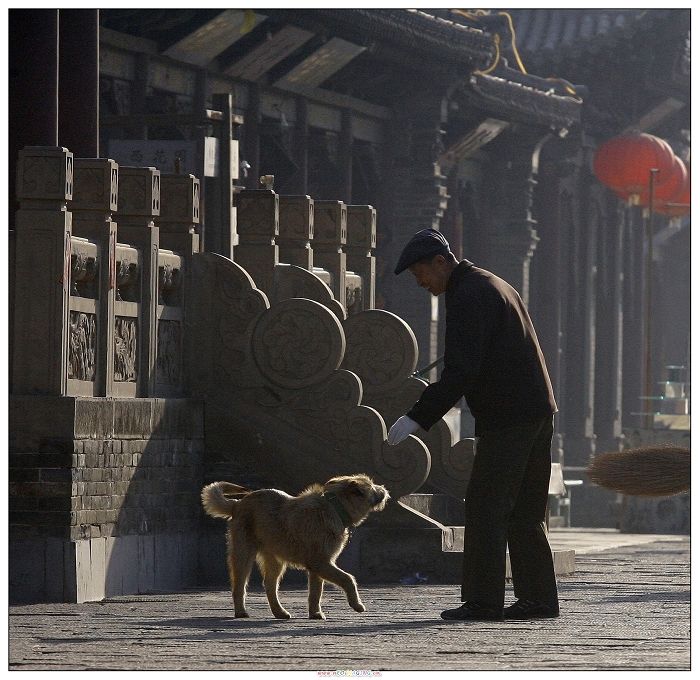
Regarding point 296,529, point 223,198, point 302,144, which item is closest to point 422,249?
point 296,529

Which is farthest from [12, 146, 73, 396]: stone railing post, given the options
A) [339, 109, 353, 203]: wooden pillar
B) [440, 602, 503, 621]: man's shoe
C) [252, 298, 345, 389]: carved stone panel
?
[339, 109, 353, 203]: wooden pillar

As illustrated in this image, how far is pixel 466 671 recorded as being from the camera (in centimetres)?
664

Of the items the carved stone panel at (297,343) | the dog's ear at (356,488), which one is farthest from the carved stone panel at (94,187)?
the dog's ear at (356,488)

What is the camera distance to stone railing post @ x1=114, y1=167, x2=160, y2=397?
35.5 feet

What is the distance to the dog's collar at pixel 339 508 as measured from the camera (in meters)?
8.70

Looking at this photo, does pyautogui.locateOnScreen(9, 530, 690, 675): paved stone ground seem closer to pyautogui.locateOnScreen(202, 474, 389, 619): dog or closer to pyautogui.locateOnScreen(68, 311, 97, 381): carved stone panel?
pyautogui.locateOnScreen(202, 474, 389, 619): dog

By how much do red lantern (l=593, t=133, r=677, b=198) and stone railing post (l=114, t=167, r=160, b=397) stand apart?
1286 centimetres

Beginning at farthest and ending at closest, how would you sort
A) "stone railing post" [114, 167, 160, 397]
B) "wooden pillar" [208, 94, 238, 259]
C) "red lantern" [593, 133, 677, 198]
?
"red lantern" [593, 133, 677, 198], "wooden pillar" [208, 94, 238, 259], "stone railing post" [114, 167, 160, 397]

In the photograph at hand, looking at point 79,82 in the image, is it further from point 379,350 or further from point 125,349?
point 379,350

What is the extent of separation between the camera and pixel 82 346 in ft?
33.6

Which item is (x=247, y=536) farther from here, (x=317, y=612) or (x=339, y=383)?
(x=339, y=383)

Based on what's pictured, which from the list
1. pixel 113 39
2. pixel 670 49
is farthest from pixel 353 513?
pixel 670 49

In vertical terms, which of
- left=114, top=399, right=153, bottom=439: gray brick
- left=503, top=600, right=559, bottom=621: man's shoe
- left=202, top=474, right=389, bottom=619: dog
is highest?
left=114, top=399, right=153, bottom=439: gray brick

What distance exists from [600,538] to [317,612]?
1021cm
